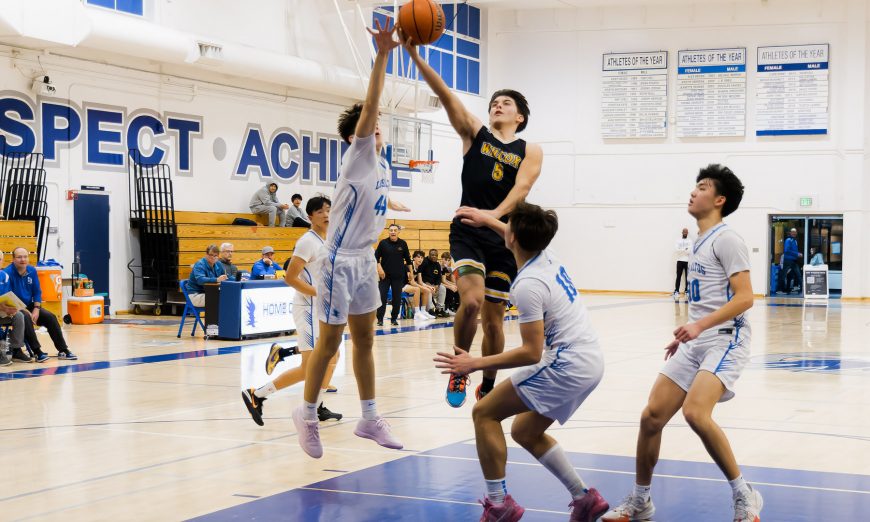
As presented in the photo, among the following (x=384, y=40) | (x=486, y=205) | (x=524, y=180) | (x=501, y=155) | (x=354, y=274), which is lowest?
(x=354, y=274)

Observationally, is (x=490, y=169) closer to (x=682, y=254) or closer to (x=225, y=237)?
(x=225, y=237)

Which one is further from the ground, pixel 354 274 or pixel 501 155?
pixel 501 155

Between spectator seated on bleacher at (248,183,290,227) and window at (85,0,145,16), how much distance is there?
4704mm

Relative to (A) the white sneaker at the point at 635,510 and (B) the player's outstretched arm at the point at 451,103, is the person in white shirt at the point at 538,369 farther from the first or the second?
(B) the player's outstretched arm at the point at 451,103

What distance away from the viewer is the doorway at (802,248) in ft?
92.1

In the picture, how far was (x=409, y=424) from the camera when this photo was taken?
7434 mm

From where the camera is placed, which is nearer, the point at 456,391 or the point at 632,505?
the point at 632,505

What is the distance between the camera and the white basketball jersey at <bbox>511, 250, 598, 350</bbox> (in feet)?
14.1

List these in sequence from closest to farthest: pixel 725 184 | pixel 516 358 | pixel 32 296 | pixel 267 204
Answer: pixel 516 358
pixel 725 184
pixel 32 296
pixel 267 204

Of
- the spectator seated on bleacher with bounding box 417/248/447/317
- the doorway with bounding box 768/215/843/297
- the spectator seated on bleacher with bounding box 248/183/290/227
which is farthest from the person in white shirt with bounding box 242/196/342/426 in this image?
the doorway with bounding box 768/215/843/297

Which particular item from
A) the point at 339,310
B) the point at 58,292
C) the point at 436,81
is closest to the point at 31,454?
the point at 339,310

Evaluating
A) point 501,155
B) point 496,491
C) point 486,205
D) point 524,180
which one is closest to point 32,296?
point 486,205

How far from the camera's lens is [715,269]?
4727 mm

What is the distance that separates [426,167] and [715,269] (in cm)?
2104
